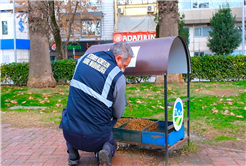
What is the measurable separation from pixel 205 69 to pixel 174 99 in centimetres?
524

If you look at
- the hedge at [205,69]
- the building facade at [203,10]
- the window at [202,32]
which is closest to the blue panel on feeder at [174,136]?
the hedge at [205,69]

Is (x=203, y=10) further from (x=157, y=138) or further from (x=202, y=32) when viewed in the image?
(x=157, y=138)

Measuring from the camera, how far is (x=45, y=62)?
10.5 metres

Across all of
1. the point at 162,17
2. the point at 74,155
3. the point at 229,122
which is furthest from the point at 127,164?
the point at 162,17

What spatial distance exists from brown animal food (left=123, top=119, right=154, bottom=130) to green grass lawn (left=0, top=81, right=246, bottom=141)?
4.89 feet

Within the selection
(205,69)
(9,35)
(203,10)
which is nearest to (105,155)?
(205,69)

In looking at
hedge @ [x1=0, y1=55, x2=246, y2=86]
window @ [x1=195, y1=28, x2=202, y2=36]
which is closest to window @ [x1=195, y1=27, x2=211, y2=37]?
window @ [x1=195, y1=28, x2=202, y2=36]

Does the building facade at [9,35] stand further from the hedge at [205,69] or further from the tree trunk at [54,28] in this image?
the hedge at [205,69]

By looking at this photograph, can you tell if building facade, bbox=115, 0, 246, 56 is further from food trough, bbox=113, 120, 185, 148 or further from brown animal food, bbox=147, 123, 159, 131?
food trough, bbox=113, 120, 185, 148

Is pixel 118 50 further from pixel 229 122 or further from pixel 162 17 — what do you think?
pixel 162 17

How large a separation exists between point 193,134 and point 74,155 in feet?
8.74

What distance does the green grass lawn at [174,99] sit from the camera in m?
5.61

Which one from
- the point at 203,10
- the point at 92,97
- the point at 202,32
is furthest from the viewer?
the point at 202,32

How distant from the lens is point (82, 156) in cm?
395
